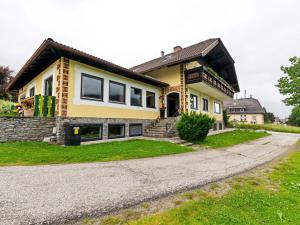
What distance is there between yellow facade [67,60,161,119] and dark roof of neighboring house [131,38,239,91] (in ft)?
11.7

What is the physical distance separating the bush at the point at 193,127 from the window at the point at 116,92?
4.68 meters

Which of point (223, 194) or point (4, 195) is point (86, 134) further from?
point (223, 194)

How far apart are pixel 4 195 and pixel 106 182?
198cm

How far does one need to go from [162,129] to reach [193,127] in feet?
9.50

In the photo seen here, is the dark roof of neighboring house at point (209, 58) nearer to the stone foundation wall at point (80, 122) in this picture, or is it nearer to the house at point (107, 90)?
the house at point (107, 90)

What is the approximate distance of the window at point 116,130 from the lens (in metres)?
11.4

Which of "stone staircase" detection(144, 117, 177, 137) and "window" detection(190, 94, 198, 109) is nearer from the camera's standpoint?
"stone staircase" detection(144, 117, 177, 137)

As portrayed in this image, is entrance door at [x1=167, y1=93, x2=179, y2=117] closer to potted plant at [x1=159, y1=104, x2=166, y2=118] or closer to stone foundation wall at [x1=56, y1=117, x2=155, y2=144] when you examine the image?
potted plant at [x1=159, y1=104, x2=166, y2=118]

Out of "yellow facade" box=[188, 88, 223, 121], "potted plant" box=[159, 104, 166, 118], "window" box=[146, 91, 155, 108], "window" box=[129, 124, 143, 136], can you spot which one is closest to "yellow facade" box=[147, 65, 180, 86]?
"yellow facade" box=[188, 88, 223, 121]

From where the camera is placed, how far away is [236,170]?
225 inches

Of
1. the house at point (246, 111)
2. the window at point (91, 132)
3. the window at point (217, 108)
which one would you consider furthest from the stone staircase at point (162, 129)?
the house at point (246, 111)

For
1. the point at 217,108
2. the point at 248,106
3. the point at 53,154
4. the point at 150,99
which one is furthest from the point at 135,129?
the point at 248,106

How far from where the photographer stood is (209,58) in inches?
757

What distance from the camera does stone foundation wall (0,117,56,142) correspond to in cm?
815
